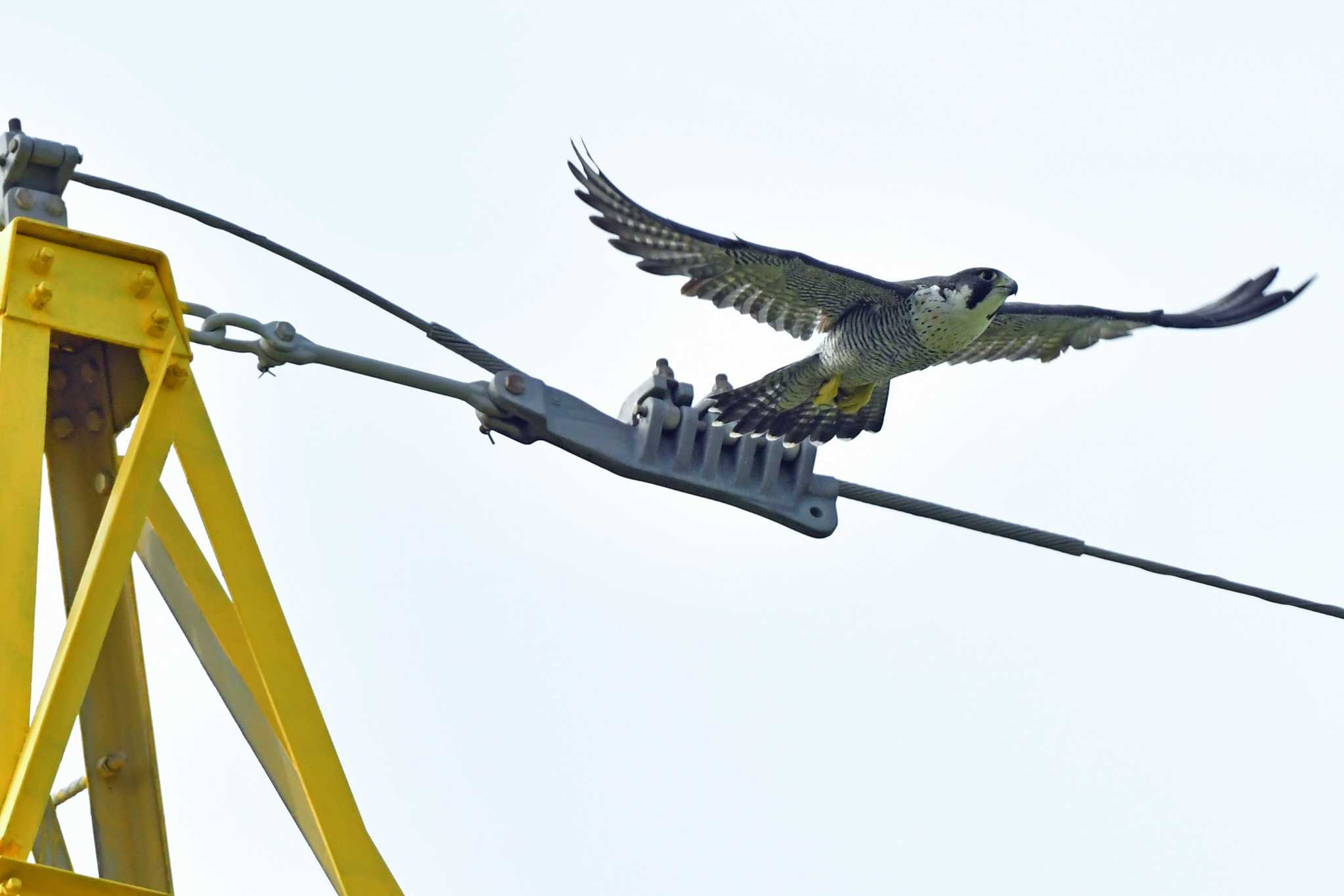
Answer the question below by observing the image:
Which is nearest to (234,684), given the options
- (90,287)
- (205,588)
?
(205,588)

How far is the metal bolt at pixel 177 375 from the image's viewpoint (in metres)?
4.09

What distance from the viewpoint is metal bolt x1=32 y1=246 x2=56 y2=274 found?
158 inches

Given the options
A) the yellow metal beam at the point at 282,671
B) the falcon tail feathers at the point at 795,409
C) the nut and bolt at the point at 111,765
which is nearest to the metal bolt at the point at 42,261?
the yellow metal beam at the point at 282,671

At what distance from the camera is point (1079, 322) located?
37.7 feet

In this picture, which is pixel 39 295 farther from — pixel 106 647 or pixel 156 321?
pixel 106 647

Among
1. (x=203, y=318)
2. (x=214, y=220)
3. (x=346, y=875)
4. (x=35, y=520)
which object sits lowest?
(x=346, y=875)

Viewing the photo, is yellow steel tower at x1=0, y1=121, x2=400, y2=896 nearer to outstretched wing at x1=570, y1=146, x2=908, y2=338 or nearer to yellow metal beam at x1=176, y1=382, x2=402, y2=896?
Result: yellow metal beam at x1=176, y1=382, x2=402, y2=896

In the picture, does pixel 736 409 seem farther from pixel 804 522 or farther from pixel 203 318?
pixel 203 318

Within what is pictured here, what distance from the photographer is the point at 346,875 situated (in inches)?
161

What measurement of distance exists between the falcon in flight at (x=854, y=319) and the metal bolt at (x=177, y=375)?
18.5 feet

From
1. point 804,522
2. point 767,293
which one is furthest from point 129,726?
point 767,293

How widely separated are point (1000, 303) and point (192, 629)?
6.94 metres

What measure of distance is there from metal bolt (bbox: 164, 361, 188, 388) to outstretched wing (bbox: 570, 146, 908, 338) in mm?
4659

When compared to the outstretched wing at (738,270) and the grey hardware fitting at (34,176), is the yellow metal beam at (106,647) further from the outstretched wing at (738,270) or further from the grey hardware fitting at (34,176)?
the outstretched wing at (738,270)
